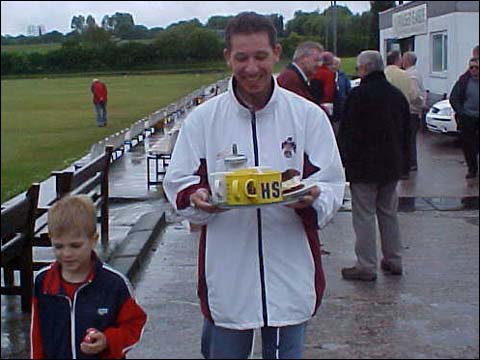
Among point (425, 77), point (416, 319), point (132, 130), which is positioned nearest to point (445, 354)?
point (416, 319)

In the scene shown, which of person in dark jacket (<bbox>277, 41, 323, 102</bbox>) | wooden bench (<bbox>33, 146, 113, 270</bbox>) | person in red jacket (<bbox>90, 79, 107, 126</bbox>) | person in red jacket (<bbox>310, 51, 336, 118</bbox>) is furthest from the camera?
person in red jacket (<bbox>90, 79, 107, 126</bbox>)

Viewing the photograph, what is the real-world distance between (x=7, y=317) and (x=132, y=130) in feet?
25.2

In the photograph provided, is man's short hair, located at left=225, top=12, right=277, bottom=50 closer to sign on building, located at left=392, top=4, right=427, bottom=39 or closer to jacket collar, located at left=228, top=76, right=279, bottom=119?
jacket collar, located at left=228, top=76, right=279, bottom=119

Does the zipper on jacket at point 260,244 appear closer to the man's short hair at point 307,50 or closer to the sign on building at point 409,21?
the man's short hair at point 307,50

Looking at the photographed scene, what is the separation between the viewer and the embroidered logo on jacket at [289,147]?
267cm

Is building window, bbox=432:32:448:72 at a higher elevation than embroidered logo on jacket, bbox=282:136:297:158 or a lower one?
higher

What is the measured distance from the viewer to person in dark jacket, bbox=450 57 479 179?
616 cm

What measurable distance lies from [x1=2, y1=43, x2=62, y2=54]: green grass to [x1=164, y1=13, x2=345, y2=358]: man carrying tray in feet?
1.76

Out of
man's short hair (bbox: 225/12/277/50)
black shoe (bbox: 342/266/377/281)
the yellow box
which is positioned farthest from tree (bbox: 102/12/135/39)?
black shoe (bbox: 342/266/377/281)

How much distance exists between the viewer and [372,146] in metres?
5.34

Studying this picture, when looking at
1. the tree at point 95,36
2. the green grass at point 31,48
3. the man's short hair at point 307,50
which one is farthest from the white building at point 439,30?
the green grass at point 31,48

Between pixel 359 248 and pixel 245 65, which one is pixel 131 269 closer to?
pixel 359 248

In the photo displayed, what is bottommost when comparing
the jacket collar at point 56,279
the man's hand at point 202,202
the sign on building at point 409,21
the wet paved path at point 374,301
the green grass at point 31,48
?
the wet paved path at point 374,301

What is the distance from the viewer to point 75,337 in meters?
2.78
